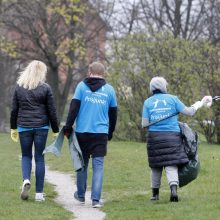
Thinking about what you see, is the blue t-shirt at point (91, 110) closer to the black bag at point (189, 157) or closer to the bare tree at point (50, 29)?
the black bag at point (189, 157)

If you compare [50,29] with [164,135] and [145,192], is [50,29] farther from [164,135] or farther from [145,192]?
[164,135]

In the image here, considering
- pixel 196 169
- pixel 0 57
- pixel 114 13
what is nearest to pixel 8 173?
pixel 196 169

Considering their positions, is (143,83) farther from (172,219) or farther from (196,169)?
(172,219)

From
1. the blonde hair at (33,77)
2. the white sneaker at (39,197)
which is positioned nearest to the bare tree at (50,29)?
the blonde hair at (33,77)

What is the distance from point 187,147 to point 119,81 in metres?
14.2

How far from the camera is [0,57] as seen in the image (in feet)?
113

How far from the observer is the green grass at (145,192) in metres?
8.17

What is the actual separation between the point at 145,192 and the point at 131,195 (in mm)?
391

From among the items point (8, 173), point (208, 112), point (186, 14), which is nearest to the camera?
point (8, 173)

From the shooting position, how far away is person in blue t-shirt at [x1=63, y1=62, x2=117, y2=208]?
9.09 meters

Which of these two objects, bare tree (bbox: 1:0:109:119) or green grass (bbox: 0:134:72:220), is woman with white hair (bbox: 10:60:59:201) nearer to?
green grass (bbox: 0:134:72:220)

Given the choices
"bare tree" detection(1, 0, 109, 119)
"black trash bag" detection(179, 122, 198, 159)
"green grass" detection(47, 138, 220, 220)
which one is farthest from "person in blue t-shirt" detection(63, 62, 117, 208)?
"bare tree" detection(1, 0, 109, 119)

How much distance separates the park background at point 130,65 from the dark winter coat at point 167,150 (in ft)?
1.92

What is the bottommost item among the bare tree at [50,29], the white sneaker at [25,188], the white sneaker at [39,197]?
the white sneaker at [39,197]
